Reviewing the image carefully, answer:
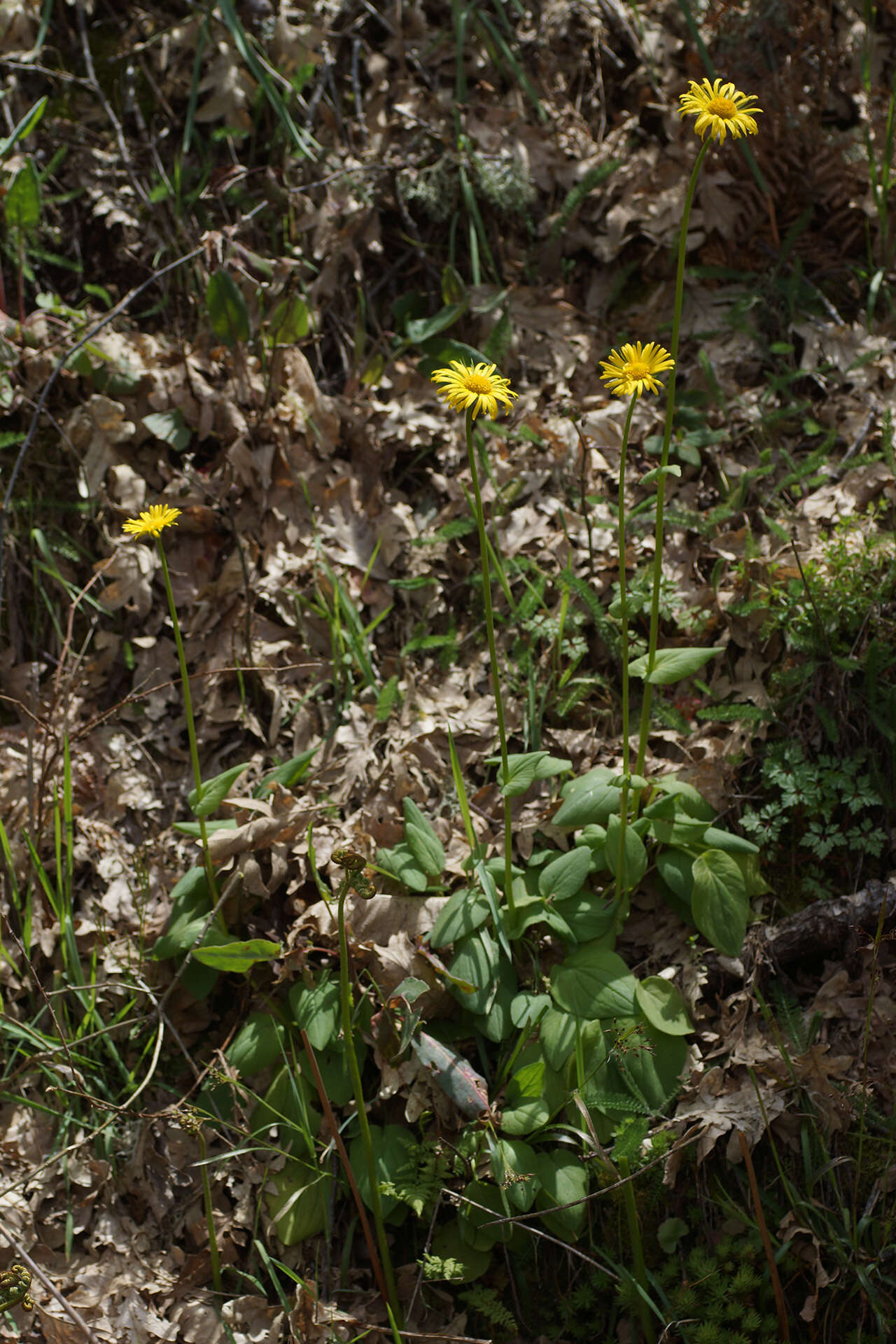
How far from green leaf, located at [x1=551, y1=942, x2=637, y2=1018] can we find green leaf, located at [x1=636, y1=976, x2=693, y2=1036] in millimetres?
38

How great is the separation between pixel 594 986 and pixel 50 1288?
3.98ft

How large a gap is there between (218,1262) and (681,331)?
3.26 meters

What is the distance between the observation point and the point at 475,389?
5.77 feet

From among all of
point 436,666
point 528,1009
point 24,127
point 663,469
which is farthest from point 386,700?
point 24,127

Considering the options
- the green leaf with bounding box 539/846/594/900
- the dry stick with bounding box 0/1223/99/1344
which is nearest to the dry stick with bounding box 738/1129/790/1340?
the green leaf with bounding box 539/846/594/900

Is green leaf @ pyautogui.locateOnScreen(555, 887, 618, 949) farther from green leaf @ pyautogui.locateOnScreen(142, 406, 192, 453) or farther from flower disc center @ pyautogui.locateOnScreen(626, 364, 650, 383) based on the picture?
green leaf @ pyautogui.locateOnScreen(142, 406, 192, 453)

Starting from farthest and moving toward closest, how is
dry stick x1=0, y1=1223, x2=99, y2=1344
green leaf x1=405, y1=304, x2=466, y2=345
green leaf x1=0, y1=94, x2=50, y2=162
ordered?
green leaf x1=405, y1=304, x2=466, y2=345 → green leaf x1=0, y1=94, x2=50, y2=162 → dry stick x1=0, y1=1223, x2=99, y2=1344

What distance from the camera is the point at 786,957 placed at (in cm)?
229

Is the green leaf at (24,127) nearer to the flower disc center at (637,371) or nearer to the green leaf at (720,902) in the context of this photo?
the flower disc center at (637,371)

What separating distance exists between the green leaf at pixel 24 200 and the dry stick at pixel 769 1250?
372cm

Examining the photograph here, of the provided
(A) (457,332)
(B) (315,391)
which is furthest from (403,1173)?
(A) (457,332)

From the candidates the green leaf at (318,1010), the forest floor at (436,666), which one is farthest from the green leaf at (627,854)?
the green leaf at (318,1010)

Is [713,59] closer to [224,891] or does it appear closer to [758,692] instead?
[758,692]

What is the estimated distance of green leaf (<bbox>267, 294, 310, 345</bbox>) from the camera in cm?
333
